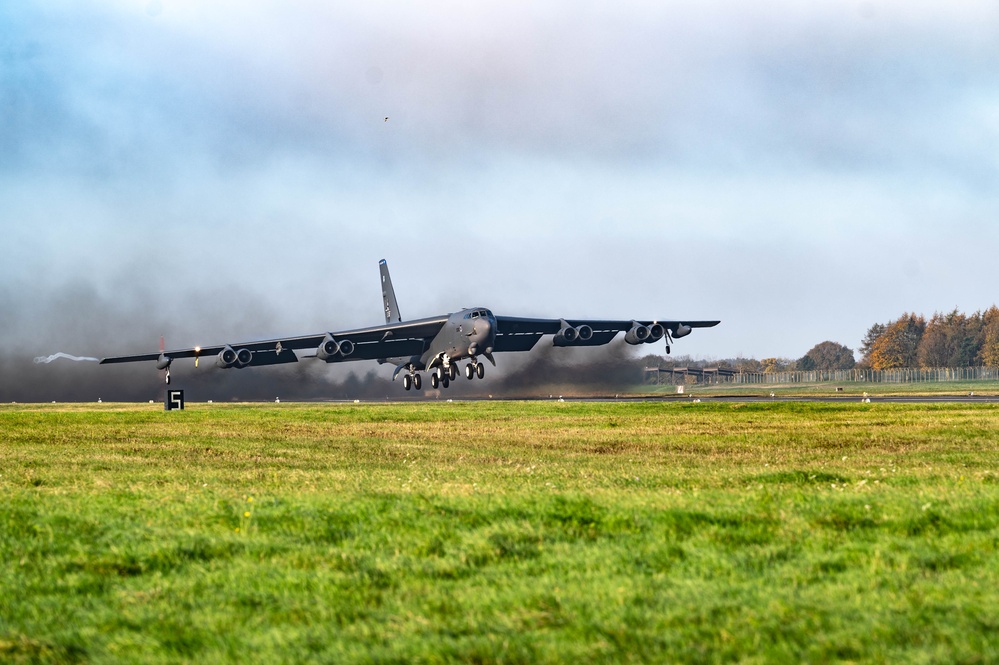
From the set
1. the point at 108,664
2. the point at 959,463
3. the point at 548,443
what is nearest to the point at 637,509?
the point at 108,664

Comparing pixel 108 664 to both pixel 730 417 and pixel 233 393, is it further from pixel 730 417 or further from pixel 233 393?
pixel 233 393

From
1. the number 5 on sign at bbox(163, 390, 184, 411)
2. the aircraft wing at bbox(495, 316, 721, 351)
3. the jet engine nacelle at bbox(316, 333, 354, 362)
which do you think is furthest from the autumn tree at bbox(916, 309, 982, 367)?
the number 5 on sign at bbox(163, 390, 184, 411)

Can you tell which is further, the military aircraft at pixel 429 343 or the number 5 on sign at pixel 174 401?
the military aircraft at pixel 429 343

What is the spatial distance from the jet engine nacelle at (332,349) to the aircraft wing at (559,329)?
11.2 m

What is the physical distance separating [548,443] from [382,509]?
1634 centimetres

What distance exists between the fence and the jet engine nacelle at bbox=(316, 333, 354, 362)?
224ft

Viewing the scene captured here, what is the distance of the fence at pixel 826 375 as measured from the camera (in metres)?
131

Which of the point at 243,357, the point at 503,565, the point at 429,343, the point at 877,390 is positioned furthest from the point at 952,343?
the point at 503,565

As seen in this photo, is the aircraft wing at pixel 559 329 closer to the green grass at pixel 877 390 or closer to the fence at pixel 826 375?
the green grass at pixel 877 390

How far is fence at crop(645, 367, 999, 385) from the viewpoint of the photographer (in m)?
131

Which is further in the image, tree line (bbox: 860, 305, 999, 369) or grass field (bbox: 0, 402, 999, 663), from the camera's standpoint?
tree line (bbox: 860, 305, 999, 369)

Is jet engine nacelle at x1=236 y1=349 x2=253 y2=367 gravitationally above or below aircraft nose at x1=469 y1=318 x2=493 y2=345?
below

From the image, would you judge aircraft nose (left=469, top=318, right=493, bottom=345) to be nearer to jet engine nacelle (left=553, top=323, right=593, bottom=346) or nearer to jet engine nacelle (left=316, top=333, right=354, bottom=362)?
jet engine nacelle (left=316, top=333, right=354, bottom=362)

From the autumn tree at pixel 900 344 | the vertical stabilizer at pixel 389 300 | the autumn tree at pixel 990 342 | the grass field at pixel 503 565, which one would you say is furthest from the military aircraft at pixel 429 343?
the autumn tree at pixel 900 344
